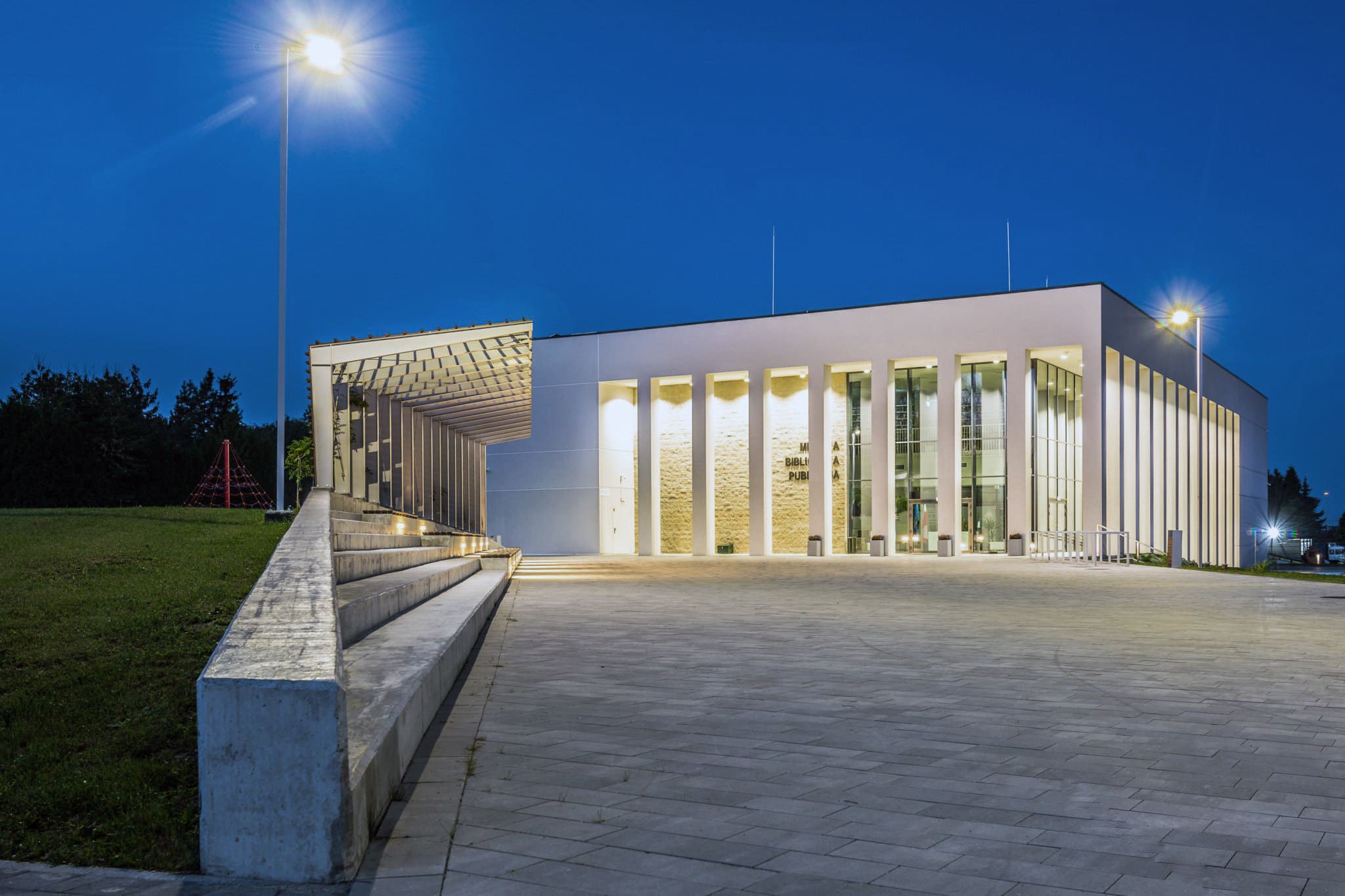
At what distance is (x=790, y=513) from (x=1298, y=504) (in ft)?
382

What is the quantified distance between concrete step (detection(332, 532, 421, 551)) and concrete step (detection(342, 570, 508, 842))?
2.24 metres

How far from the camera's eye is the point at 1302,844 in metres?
3.99

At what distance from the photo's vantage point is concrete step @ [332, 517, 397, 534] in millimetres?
13652

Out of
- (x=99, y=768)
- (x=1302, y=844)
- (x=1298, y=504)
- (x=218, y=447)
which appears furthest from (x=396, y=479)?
(x=1298, y=504)

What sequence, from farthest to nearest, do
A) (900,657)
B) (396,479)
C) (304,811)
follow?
(396,479) → (900,657) → (304,811)

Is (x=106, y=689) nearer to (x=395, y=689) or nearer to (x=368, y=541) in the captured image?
(x=395, y=689)

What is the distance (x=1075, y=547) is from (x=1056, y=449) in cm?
858

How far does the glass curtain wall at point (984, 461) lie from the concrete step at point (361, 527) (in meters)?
25.6

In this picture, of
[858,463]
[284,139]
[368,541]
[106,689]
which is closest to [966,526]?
[858,463]

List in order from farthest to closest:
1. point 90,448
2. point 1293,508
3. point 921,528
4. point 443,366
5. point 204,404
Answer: point 1293,508
point 204,404
point 90,448
point 921,528
point 443,366

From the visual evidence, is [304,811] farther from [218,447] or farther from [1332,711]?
[218,447]

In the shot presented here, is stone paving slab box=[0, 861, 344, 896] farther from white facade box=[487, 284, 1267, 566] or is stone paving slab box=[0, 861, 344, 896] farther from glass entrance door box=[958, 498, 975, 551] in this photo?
glass entrance door box=[958, 498, 975, 551]

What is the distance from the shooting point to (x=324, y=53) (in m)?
18.1

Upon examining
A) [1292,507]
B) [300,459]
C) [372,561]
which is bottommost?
[1292,507]
